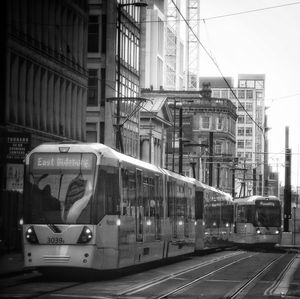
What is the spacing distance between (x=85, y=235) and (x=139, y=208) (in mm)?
4225

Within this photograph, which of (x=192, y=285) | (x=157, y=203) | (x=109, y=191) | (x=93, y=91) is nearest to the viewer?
(x=192, y=285)

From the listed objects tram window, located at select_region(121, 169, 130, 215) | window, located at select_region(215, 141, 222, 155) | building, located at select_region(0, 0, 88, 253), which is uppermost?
window, located at select_region(215, 141, 222, 155)

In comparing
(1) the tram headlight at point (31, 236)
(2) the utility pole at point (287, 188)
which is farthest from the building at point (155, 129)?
(1) the tram headlight at point (31, 236)

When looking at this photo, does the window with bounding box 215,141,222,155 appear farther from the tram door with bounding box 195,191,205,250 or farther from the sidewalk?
the sidewalk

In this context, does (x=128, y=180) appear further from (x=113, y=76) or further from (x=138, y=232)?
(x=113, y=76)

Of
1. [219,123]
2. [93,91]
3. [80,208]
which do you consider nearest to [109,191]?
[80,208]

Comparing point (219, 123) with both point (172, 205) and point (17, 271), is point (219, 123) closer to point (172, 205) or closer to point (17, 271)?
point (172, 205)

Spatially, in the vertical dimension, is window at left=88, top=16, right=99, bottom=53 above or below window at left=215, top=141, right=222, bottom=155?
above

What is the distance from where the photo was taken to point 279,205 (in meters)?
55.2

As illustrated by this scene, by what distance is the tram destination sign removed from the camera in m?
22.0

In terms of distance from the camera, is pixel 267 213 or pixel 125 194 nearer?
pixel 125 194

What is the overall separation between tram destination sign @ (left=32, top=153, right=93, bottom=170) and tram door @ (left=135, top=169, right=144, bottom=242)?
3350mm

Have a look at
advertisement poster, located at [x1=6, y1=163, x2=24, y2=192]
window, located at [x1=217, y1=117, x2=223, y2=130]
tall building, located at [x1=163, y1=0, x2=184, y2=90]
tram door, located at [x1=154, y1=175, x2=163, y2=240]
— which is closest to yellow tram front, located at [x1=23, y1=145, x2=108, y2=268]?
tram door, located at [x1=154, y1=175, x2=163, y2=240]

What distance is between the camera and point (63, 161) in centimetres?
2212
